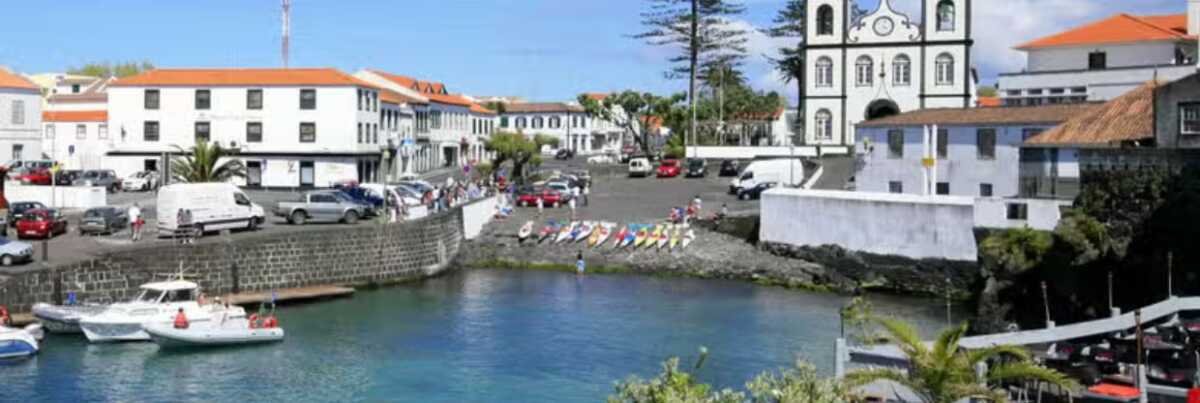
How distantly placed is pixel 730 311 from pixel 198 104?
1548 inches

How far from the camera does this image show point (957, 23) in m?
77.9

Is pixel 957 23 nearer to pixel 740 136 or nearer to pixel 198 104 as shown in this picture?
pixel 740 136

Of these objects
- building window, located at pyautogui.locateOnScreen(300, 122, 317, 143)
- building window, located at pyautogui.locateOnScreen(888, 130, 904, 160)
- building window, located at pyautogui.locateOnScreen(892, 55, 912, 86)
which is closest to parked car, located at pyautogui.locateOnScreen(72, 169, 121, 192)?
building window, located at pyautogui.locateOnScreen(300, 122, 317, 143)

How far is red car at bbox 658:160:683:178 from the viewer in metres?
77.2

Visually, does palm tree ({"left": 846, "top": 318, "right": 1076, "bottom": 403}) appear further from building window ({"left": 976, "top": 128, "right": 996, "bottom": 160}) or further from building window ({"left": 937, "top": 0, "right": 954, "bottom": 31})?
building window ({"left": 937, "top": 0, "right": 954, "bottom": 31})

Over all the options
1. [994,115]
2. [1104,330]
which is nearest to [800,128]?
[994,115]

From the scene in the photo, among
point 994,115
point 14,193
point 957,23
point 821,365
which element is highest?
point 957,23

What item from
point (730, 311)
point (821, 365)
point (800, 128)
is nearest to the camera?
point (821, 365)

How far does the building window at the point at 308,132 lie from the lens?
70688 mm

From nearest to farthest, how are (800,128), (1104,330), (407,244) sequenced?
(1104,330) < (407,244) < (800,128)

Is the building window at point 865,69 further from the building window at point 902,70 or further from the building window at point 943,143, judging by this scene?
the building window at point 943,143

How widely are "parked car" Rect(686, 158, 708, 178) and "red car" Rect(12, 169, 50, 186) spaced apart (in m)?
35.4

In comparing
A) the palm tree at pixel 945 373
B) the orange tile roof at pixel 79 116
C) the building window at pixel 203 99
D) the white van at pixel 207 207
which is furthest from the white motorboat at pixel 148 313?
the orange tile roof at pixel 79 116

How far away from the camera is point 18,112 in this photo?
67.2m
